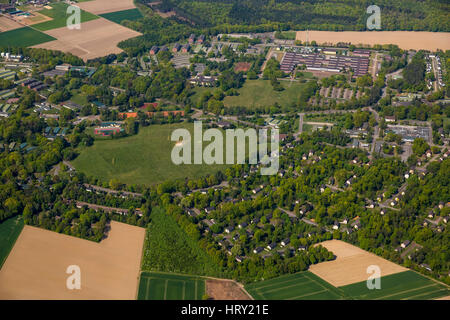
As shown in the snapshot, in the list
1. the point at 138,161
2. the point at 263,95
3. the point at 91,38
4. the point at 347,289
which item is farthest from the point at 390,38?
the point at 347,289

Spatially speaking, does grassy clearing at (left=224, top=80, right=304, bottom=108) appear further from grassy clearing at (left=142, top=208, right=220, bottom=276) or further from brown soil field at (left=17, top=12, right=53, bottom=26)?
brown soil field at (left=17, top=12, right=53, bottom=26)

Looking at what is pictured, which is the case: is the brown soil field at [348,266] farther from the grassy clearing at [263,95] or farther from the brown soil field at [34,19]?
the brown soil field at [34,19]

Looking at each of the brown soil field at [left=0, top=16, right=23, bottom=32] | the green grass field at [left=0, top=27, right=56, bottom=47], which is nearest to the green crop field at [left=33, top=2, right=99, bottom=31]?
the green grass field at [left=0, top=27, right=56, bottom=47]

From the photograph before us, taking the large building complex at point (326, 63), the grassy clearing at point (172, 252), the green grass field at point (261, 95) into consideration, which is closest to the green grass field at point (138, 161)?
the grassy clearing at point (172, 252)

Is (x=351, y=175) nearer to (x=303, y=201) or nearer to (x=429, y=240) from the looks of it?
(x=303, y=201)

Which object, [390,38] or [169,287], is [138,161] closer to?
[169,287]

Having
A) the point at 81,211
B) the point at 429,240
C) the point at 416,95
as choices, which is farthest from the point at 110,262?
the point at 416,95
